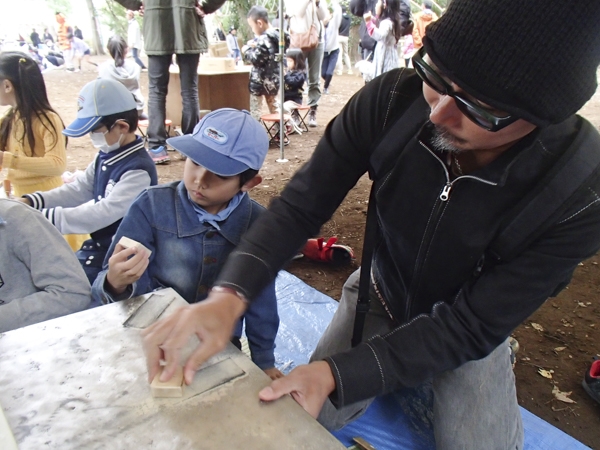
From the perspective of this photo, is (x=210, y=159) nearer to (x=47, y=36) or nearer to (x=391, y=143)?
(x=391, y=143)

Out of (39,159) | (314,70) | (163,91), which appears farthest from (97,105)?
(314,70)

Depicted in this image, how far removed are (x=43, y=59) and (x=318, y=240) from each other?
14.5 m

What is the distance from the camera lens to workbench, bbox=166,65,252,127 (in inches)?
250

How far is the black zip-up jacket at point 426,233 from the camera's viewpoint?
1.17 metres

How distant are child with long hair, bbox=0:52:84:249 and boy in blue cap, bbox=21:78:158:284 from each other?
358 mm

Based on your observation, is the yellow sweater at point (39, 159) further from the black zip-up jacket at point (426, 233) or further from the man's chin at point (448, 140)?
the man's chin at point (448, 140)

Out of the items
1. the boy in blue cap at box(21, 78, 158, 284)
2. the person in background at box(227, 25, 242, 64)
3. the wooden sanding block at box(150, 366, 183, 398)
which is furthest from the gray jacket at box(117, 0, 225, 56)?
the person in background at box(227, 25, 242, 64)

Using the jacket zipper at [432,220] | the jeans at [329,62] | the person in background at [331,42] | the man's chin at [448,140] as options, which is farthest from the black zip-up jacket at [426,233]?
the jeans at [329,62]

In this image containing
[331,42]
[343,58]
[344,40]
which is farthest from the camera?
[343,58]

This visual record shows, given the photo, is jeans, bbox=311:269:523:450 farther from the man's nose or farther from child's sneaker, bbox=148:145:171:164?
child's sneaker, bbox=148:145:171:164

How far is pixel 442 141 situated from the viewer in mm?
1132

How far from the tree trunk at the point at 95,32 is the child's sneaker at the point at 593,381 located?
18.3m

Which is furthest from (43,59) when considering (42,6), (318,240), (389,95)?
(389,95)

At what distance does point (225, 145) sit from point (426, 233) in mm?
703
